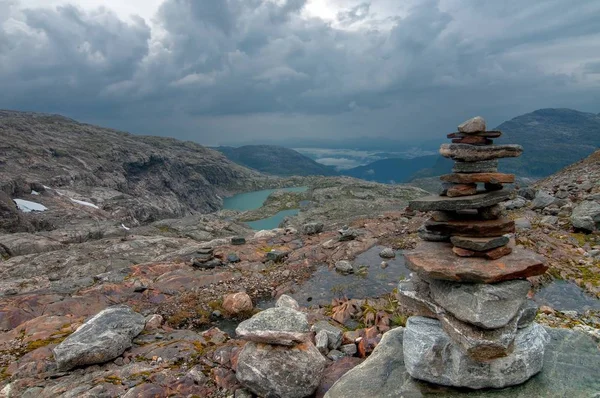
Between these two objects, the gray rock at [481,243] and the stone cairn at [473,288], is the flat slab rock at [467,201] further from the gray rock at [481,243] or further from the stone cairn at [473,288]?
the gray rock at [481,243]

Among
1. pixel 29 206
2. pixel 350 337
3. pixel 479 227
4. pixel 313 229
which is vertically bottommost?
pixel 29 206

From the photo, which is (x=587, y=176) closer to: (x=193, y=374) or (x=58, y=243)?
(x=193, y=374)

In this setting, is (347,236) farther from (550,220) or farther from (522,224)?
(550,220)

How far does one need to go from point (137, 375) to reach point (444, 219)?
34.3 feet

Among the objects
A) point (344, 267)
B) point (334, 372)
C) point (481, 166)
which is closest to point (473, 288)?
point (481, 166)

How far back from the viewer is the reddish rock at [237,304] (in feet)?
63.0

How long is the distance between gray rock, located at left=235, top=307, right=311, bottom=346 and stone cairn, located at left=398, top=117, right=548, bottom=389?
3051 millimetres

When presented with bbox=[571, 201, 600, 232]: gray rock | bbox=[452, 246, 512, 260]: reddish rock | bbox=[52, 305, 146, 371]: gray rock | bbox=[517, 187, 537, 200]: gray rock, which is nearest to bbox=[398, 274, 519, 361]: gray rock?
bbox=[452, 246, 512, 260]: reddish rock

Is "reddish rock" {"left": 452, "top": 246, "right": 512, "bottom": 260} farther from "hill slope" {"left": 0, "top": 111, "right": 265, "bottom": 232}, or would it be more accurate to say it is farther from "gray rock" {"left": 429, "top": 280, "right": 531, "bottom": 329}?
"hill slope" {"left": 0, "top": 111, "right": 265, "bottom": 232}

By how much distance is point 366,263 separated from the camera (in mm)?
24453

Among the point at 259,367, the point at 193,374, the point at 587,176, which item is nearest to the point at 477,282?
the point at 259,367

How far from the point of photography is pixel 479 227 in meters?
8.55

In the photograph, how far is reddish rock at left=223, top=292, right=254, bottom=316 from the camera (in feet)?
63.0

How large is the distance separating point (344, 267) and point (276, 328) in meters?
13.7
